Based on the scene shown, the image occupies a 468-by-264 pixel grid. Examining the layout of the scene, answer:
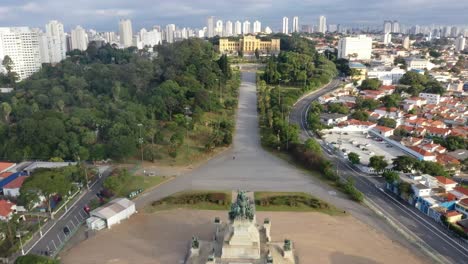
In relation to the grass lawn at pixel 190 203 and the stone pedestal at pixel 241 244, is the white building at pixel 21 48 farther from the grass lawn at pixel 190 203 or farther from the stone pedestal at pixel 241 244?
the stone pedestal at pixel 241 244

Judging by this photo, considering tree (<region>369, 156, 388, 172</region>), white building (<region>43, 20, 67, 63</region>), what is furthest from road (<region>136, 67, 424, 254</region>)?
white building (<region>43, 20, 67, 63</region>)

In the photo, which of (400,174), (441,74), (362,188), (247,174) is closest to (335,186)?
(362,188)

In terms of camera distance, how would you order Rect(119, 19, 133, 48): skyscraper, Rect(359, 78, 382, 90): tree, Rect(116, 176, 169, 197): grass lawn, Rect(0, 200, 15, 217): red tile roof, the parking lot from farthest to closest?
1. Rect(119, 19, 133, 48): skyscraper
2. Rect(359, 78, 382, 90): tree
3. the parking lot
4. Rect(116, 176, 169, 197): grass lawn
5. Rect(0, 200, 15, 217): red tile roof

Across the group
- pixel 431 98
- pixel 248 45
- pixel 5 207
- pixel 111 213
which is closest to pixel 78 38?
pixel 248 45

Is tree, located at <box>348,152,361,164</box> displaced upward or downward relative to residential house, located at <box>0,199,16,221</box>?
upward

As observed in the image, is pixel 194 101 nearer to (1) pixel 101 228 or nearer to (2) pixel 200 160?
(2) pixel 200 160

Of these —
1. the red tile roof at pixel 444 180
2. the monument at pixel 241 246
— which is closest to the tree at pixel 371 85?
the red tile roof at pixel 444 180

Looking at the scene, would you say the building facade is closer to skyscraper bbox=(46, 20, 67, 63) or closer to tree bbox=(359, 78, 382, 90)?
tree bbox=(359, 78, 382, 90)
